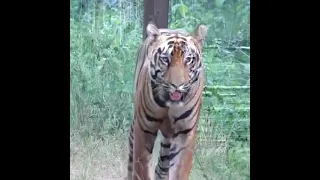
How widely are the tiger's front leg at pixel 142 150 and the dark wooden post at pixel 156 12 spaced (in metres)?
0.30

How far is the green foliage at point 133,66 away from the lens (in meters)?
2.21

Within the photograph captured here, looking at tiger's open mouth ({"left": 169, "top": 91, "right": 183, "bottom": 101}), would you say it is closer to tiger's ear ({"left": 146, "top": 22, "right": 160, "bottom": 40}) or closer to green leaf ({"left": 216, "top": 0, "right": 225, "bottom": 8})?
tiger's ear ({"left": 146, "top": 22, "right": 160, "bottom": 40})

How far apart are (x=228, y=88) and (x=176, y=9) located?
0.31 m

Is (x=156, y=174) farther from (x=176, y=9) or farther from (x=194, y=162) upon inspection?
(x=176, y=9)

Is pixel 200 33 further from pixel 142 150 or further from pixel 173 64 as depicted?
pixel 142 150

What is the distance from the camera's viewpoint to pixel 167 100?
212cm

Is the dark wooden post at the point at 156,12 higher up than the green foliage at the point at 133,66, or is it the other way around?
the dark wooden post at the point at 156,12

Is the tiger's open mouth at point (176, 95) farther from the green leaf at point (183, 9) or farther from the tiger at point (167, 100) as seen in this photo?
the green leaf at point (183, 9)

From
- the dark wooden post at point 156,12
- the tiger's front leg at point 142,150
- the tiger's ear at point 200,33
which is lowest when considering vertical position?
the tiger's front leg at point 142,150

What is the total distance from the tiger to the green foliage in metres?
0.05

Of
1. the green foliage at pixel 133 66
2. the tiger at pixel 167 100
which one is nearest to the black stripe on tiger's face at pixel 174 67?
the tiger at pixel 167 100

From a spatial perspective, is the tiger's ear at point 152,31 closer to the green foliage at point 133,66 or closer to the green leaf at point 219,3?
the green foliage at point 133,66

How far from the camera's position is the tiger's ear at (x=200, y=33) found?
217cm

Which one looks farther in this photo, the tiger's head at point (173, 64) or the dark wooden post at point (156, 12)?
the dark wooden post at point (156, 12)
